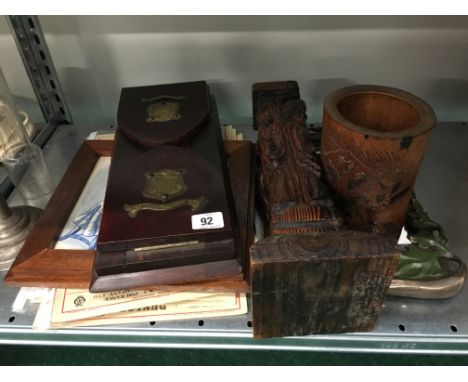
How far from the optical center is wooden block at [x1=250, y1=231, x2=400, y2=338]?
300mm

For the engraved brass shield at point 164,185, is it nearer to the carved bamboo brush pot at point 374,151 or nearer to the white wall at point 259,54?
the carved bamboo brush pot at point 374,151

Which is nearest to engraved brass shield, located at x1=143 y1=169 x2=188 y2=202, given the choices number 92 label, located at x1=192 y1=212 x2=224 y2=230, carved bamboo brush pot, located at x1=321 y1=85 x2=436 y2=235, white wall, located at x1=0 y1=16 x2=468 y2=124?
number 92 label, located at x1=192 y1=212 x2=224 y2=230

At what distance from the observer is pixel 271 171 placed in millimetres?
411

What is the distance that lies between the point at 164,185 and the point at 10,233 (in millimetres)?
212

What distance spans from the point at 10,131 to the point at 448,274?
22.9 inches

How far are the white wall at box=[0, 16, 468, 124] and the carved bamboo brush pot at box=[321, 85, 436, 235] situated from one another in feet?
0.79

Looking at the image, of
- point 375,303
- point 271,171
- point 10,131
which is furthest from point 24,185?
point 375,303

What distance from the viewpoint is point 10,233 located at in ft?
1.52

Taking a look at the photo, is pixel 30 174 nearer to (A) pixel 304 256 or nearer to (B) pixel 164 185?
(B) pixel 164 185

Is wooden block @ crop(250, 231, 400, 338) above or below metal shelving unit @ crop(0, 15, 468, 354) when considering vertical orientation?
above

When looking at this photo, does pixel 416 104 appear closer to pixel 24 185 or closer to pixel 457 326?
pixel 457 326

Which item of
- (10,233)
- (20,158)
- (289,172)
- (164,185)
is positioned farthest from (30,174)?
(289,172)

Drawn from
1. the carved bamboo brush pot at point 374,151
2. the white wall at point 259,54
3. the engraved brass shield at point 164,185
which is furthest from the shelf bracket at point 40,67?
the carved bamboo brush pot at point 374,151

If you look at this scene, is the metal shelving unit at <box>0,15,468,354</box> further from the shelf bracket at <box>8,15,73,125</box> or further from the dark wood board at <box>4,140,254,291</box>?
the shelf bracket at <box>8,15,73,125</box>
